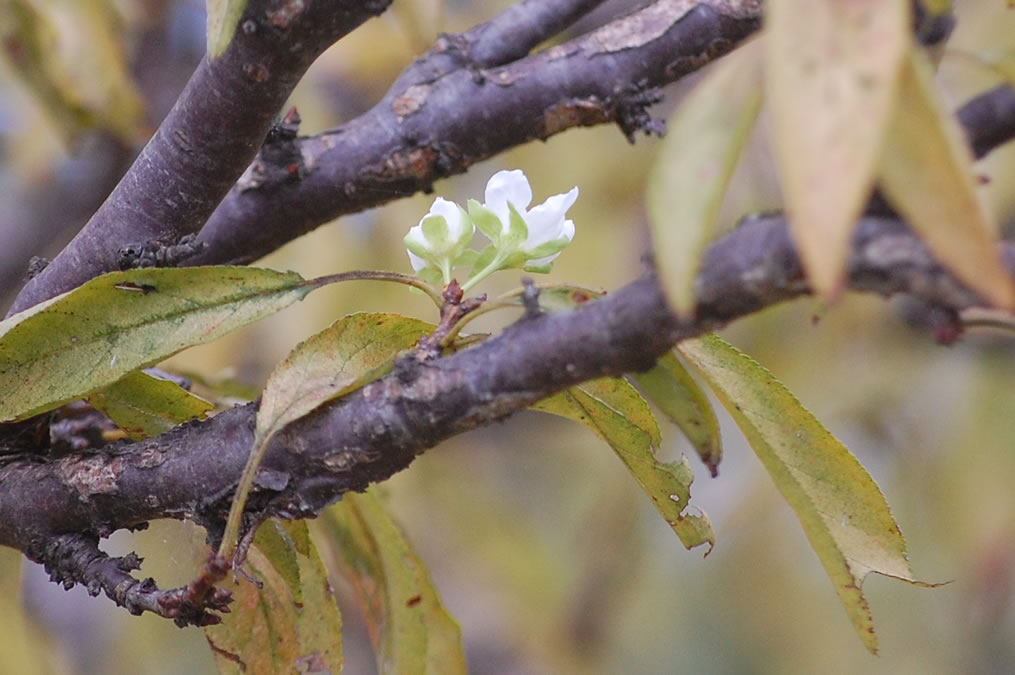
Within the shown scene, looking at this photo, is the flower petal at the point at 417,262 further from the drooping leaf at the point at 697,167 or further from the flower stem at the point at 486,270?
the drooping leaf at the point at 697,167

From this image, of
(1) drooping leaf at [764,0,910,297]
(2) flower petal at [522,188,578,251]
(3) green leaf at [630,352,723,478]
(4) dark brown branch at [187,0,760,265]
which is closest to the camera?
(1) drooping leaf at [764,0,910,297]

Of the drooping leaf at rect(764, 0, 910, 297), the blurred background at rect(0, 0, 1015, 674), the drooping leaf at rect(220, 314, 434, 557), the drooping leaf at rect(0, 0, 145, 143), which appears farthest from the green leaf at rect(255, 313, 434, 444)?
the drooping leaf at rect(0, 0, 145, 143)

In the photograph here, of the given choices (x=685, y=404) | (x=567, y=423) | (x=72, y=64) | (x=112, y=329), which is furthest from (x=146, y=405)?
(x=567, y=423)

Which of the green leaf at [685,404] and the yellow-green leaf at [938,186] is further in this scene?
the green leaf at [685,404]

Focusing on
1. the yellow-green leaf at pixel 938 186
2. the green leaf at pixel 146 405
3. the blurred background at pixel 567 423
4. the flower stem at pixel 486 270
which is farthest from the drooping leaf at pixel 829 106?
the blurred background at pixel 567 423

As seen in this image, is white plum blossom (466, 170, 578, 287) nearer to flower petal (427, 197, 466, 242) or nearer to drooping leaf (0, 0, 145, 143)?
flower petal (427, 197, 466, 242)
